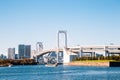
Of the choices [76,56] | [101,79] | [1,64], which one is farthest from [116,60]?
[101,79]

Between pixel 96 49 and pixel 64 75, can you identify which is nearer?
pixel 64 75

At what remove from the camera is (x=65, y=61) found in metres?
157

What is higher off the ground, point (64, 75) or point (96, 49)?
point (96, 49)

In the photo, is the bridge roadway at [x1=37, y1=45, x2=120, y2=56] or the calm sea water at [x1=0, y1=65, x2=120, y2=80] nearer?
the calm sea water at [x1=0, y1=65, x2=120, y2=80]

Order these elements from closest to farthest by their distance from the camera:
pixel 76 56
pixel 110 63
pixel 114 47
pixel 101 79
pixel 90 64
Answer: pixel 101 79 < pixel 110 63 < pixel 90 64 < pixel 114 47 < pixel 76 56

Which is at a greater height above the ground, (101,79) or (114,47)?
(114,47)

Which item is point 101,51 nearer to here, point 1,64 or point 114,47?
point 114,47

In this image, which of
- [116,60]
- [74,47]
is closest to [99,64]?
[116,60]

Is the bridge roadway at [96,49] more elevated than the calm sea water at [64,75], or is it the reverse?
the bridge roadway at [96,49]

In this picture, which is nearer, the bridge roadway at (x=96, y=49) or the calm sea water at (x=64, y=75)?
the calm sea water at (x=64, y=75)

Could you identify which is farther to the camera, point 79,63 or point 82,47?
point 82,47

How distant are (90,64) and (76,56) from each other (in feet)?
80.1

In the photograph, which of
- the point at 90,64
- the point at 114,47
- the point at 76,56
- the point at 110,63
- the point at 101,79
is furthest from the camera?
the point at 76,56

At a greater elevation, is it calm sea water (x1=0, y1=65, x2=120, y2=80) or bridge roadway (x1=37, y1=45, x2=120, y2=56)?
bridge roadway (x1=37, y1=45, x2=120, y2=56)
